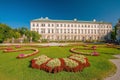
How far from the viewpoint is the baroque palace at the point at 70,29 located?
59.4m

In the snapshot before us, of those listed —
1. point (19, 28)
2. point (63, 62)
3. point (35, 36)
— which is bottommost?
point (63, 62)

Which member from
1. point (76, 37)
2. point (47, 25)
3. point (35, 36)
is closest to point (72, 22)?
point (76, 37)

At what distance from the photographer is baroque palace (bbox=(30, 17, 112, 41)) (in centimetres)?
5941

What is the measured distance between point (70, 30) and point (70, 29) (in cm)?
52

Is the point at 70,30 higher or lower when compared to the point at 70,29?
lower

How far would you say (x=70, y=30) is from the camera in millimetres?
62594

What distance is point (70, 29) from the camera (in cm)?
6253

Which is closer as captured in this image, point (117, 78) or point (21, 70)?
point (117, 78)

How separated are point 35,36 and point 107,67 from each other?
35.7 m

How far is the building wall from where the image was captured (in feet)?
195

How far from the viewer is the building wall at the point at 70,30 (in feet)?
195

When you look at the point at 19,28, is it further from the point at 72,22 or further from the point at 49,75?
the point at 49,75

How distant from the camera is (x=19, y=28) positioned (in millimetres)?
45031

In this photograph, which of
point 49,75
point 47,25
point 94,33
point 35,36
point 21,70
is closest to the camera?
point 49,75
